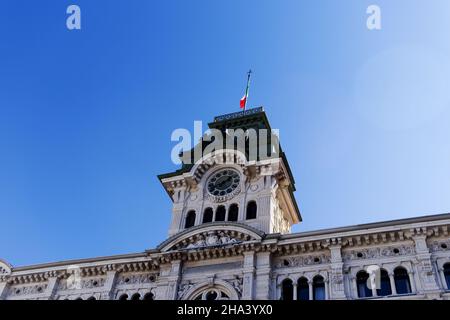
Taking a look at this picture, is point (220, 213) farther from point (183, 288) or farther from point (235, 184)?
point (183, 288)

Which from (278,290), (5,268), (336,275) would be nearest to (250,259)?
(278,290)

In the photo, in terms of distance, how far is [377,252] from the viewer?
2853 cm

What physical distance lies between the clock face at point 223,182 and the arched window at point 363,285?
37.8 ft

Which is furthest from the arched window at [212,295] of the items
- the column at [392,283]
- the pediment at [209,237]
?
the column at [392,283]

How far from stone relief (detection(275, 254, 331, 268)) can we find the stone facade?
0.06 meters

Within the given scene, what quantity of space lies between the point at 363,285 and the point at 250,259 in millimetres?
6739

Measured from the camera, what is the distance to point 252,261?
99.1ft

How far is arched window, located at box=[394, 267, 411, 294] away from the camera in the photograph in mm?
26672

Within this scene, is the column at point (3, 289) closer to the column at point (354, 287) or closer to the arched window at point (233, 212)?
the arched window at point (233, 212)

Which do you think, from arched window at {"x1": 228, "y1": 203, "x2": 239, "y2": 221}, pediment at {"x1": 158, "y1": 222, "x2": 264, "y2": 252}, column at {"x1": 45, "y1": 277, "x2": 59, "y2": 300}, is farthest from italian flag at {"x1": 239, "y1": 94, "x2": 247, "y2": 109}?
column at {"x1": 45, "y1": 277, "x2": 59, "y2": 300}

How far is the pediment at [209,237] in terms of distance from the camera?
31.5 m
